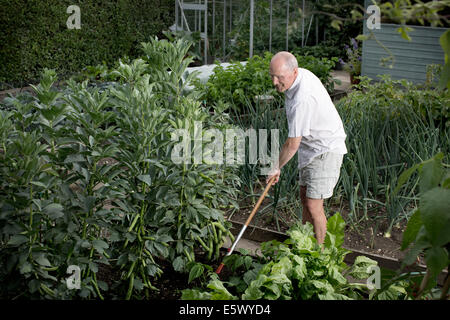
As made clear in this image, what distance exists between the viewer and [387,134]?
416 centimetres

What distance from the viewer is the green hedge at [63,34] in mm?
8523

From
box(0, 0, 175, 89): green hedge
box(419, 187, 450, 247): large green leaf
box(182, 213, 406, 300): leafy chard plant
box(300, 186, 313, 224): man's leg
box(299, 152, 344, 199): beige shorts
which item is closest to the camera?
box(419, 187, 450, 247): large green leaf

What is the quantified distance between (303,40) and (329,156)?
8.52 m

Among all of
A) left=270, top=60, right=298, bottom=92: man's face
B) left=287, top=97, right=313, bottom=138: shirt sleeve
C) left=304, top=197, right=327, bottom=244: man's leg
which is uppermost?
left=270, top=60, right=298, bottom=92: man's face

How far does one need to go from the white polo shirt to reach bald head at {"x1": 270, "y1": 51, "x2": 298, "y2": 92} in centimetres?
5

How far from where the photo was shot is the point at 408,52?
7926 millimetres

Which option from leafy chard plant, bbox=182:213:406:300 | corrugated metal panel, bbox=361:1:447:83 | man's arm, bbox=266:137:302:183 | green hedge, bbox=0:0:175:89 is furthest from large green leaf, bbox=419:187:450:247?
green hedge, bbox=0:0:175:89

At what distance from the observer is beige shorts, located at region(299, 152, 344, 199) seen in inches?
136

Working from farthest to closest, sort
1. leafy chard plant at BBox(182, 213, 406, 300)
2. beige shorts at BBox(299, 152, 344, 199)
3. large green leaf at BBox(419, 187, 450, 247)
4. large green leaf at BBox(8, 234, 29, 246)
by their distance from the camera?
beige shorts at BBox(299, 152, 344, 199), leafy chard plant at BBox(182, 213, 406, 300), large green leaf at BBox(8, 234, 29, 246), large green leaf at BBox(419, 187, 450, 247)

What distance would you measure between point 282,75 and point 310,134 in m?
0.44

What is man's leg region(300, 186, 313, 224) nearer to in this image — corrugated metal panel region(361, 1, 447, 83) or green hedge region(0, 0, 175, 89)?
corrugated metal panel region(361, 1, 447, 83)
